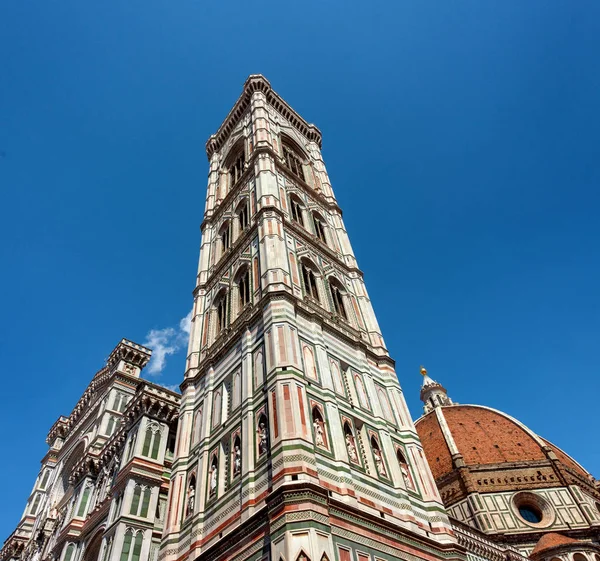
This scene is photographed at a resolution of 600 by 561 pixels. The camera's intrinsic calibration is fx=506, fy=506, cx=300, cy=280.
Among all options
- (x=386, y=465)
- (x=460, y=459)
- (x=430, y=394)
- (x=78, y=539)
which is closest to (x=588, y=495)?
(x=460, y=459)

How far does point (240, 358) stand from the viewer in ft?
55.4

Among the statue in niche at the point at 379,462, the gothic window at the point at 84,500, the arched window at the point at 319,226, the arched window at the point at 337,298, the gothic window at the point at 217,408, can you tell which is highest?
the arched window at the point at 319,226

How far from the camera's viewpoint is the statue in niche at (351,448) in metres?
14.0

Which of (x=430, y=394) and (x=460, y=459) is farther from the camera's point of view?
(x=430, y=394)

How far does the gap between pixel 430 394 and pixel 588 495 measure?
26.6 metres

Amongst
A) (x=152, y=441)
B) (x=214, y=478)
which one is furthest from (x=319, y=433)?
(x=152, y=441)

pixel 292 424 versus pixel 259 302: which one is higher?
pixel 259 302

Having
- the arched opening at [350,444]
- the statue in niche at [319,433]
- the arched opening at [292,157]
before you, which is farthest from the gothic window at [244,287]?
the arched opening at [292,157]

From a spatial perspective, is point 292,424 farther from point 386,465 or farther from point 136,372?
point 136,372

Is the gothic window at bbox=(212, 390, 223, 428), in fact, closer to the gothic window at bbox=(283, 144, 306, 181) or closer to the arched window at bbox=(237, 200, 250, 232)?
the arched window at bbox=(237, 200, 250, 232)

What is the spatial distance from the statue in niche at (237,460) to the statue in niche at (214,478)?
81 cm

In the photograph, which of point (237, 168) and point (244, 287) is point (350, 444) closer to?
point (244, 287)

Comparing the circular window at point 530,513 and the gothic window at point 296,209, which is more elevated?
the gothic window at point 296,209

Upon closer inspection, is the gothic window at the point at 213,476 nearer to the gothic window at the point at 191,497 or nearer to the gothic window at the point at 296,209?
the gothic window at the point at 191,497
